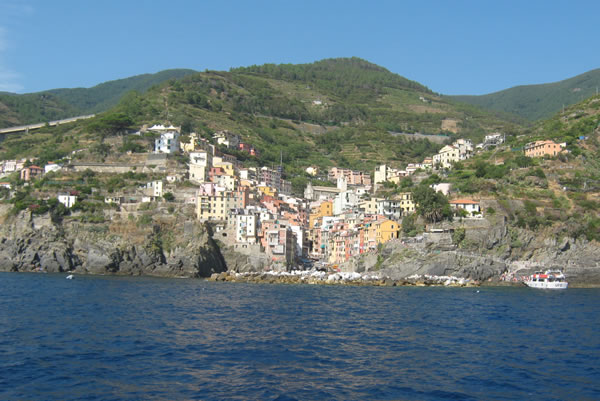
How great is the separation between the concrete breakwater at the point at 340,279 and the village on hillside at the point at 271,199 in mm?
6762

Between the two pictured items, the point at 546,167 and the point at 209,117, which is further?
the point at 209,117

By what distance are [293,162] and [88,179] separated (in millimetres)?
52051

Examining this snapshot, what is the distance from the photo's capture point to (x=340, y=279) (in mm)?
63094

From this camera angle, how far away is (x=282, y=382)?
18078 millimetres

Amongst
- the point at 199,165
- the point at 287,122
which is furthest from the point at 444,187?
the point at 287,122

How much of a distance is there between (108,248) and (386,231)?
3249 cm

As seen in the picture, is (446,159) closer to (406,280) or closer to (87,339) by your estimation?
(406,280)

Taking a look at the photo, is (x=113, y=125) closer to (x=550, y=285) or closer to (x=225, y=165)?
(x=225, y=165)

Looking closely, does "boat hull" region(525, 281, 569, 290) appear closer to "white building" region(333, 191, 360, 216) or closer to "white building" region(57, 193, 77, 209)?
"white building" region(333, 191, 360, 216)

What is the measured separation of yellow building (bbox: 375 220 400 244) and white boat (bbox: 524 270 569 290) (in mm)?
15598

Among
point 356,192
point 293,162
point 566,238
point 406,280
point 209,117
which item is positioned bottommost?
point 406,280

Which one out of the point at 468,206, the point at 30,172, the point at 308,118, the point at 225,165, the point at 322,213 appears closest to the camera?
the point at 468,206

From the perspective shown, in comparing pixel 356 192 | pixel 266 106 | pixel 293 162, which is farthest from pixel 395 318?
pixel 266 106

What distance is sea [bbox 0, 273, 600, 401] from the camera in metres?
17.3
